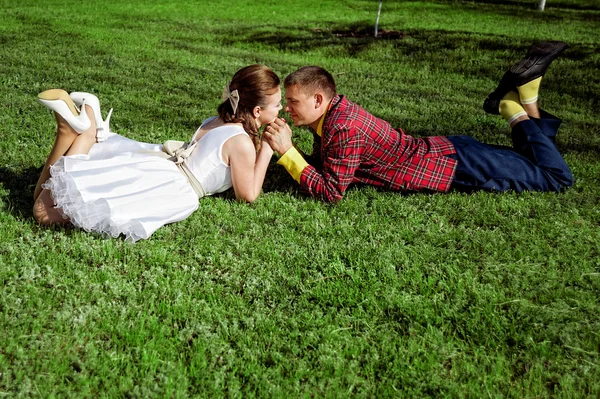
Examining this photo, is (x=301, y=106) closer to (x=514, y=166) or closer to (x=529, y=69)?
(x=514, y=166)

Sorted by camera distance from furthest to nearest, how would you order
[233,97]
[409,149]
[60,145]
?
[409,149] → [233,97] → [60,145]

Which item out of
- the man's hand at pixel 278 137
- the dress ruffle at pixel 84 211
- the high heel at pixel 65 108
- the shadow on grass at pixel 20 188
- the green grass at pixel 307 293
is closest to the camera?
the green grass at pixel 307 293

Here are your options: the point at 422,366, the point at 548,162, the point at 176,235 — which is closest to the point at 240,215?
the point at 176,235

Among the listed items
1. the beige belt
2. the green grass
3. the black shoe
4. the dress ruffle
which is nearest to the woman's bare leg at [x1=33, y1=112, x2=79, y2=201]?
the dress ruffle

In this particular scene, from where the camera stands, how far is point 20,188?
14.9 feet

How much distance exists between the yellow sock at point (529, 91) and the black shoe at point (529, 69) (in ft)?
0.13

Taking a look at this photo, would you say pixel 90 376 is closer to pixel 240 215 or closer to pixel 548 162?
pixel 240 215

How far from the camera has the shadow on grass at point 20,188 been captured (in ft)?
13.6

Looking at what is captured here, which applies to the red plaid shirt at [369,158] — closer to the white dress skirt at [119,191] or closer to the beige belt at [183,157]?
the beige belt at [183,157]

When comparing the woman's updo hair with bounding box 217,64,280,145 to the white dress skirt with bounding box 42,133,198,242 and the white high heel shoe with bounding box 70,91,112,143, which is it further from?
the white high heel shoe with bounding box 70,91,112,143

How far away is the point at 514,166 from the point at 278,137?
6.54 ft

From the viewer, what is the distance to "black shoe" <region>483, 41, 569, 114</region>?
4.82 metres

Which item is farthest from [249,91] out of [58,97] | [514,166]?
[514,166]

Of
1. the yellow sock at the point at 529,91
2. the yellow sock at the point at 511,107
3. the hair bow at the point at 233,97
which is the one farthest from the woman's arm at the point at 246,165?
the yellow sock at the point at 529,91
